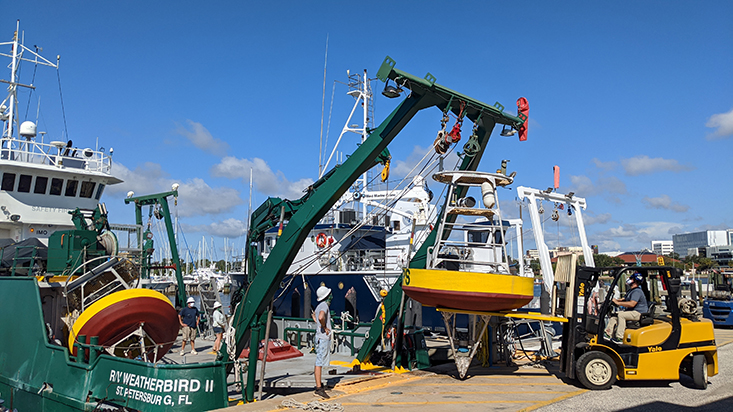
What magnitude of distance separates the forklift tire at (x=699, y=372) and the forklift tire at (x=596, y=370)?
4.40ft

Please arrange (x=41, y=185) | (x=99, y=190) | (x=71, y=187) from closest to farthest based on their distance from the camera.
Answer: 1. (x=41, y=185)
2. (x=71, y=187)
3. (x=99, y=190)

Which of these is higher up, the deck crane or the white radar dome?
the white radar dome

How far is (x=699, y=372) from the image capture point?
880 cm

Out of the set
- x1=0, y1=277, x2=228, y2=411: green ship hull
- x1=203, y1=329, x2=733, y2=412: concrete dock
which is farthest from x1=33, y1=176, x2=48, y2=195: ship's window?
x1=203, y1=329, x2=733, y2=412: concrete dock

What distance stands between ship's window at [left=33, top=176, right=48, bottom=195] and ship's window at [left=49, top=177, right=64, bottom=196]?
232 millimetres

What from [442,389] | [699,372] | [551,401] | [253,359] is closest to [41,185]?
[253,359]

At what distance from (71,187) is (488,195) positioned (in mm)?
16799

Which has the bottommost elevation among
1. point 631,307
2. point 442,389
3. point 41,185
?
point 442,389

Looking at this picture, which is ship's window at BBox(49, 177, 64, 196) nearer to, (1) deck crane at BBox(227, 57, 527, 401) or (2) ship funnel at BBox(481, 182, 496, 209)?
(1) deck crane at BBox(227, 57, 527, 401)

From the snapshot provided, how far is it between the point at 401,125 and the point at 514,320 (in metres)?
5.78

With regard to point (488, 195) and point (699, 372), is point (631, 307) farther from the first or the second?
point (488, 195)

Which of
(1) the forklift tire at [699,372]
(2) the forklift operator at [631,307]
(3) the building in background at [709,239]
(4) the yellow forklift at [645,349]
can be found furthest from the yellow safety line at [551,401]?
(3) the building in background at [709,239]

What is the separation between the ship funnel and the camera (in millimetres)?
9353

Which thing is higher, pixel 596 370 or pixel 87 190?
pixel 87 190
